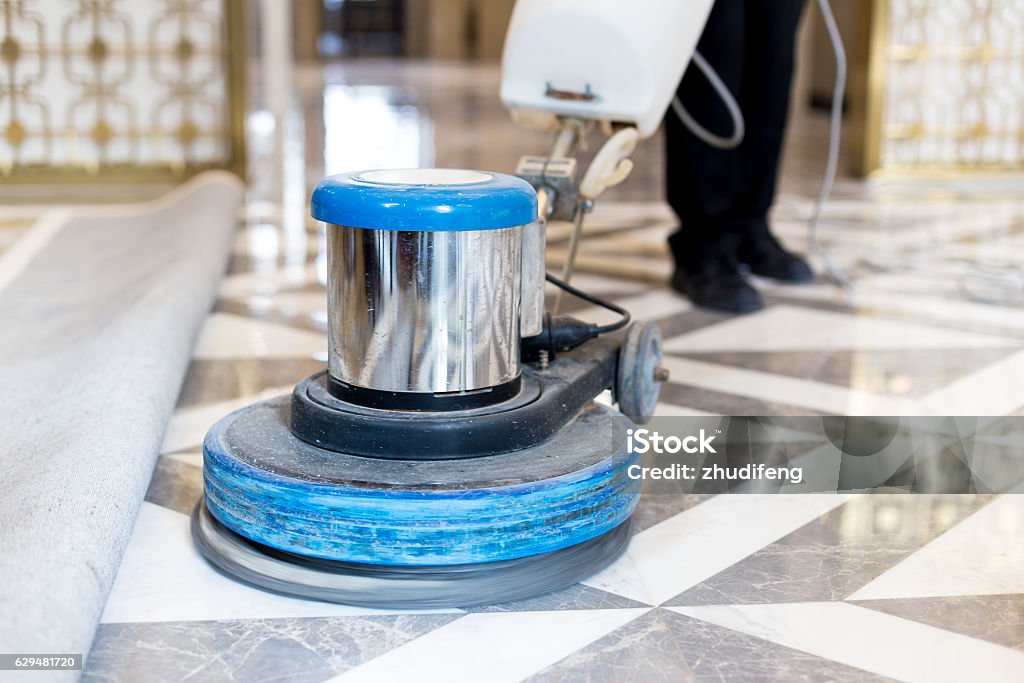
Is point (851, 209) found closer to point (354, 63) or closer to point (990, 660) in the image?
point (990, 660)

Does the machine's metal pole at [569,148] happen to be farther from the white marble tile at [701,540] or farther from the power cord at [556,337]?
the white marble tile at [701,540]

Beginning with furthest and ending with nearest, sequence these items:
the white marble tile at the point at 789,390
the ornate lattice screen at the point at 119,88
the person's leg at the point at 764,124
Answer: the ornate lattice screen at the point at 119,88 → the person's leg at the point at 764,124 → the white marble tile at the point at 789,390

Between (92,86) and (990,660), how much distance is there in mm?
3483

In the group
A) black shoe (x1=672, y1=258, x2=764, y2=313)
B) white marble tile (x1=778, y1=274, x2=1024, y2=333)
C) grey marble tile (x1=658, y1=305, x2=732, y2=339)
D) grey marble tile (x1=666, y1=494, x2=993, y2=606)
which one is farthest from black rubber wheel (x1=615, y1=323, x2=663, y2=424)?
white marble tile (x1=778, y1=274, x2=1024, y2=333)

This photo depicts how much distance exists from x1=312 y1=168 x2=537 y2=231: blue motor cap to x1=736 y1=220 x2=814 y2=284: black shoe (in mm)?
1434

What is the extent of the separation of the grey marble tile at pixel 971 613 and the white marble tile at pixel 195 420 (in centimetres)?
75

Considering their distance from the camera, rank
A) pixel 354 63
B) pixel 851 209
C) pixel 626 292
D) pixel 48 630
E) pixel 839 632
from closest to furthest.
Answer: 1. pixel 48 630
2. pixel 839 632
3. pixel 626 292
4. pixel 851 209
5. pixel 354 63

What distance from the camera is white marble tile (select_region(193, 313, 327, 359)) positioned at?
189cm

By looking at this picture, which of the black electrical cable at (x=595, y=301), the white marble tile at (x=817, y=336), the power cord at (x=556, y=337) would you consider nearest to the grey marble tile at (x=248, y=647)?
the power cord at (x=556, y=337)

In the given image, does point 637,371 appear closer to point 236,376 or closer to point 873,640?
point 873,640

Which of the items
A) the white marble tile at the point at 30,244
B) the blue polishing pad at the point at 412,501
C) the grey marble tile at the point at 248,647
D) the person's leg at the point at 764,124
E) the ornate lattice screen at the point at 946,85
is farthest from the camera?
the ornate lattice screen at the point at 946,85

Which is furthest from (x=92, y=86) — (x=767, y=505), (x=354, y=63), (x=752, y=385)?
(x=354, y=63)

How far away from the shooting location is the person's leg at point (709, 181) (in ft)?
7.13

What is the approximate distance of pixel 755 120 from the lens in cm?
238
